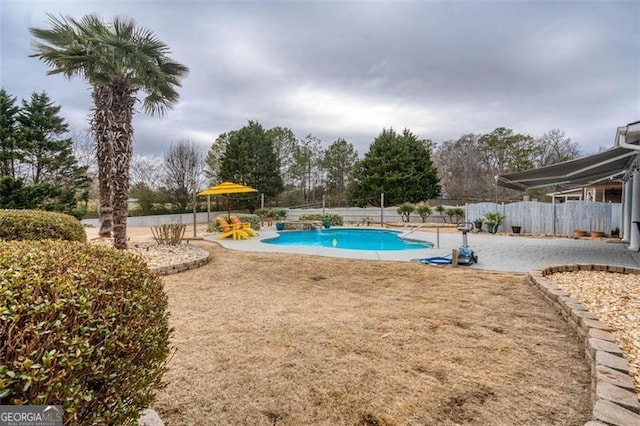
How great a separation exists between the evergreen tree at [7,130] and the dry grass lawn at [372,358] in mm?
16079

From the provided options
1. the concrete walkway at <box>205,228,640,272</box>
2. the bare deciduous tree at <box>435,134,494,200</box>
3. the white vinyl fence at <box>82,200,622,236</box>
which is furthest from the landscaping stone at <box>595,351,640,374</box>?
the bare deciduous tree at <box>435,134,494,200</box>

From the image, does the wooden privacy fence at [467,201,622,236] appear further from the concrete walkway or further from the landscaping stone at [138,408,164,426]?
the landscaping stone at [138,408,164,426]

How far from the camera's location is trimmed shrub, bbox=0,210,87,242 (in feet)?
18.1

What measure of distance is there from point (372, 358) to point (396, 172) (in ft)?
79.4

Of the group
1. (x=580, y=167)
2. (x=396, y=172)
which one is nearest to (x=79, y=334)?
(x=580, y=167)

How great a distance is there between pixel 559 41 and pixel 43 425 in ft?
41.0

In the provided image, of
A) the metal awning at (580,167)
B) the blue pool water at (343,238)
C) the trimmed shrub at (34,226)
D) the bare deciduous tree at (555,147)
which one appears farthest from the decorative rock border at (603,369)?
the bare deciduous tree at (555,147)

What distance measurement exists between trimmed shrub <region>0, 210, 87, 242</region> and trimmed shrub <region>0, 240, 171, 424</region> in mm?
5318

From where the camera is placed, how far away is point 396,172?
25.8 metres

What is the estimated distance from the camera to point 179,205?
22797 mm

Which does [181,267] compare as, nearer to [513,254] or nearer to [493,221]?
[513,254]

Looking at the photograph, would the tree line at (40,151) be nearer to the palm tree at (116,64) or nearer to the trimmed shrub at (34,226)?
the palm tree at (116,64)

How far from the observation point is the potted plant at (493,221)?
45.7 feet

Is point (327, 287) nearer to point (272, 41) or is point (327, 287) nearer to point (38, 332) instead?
point (38, 332)
